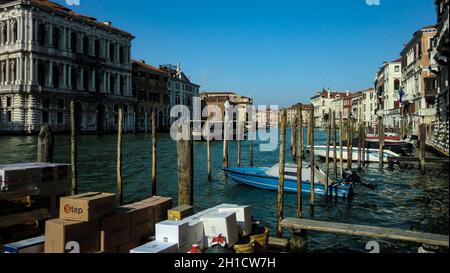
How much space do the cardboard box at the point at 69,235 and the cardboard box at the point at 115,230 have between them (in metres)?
0.10

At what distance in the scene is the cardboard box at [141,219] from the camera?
596 centimetres

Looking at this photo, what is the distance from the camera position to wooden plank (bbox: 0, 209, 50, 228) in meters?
5.94

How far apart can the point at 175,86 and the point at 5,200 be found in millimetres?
64572

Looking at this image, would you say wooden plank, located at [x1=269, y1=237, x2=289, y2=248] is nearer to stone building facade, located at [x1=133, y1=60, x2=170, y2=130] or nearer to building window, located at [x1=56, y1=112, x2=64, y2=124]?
building window, located at [x1=56, y1=112, x2=64, y2=124]

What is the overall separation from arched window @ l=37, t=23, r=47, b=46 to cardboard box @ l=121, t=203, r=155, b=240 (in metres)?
40.9

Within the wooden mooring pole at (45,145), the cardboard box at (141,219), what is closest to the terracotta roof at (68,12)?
the wooden mooring pole at (45,145)

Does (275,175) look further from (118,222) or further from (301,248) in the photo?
(118,222)

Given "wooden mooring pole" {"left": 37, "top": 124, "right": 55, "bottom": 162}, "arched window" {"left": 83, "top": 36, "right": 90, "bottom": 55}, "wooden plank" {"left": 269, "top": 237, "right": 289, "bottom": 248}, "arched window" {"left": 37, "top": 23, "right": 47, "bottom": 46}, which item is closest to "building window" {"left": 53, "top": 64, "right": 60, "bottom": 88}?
"arched window" {"left": 37, "top": 23, "right": 47, "bottom": 46}

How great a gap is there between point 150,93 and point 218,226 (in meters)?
57.6

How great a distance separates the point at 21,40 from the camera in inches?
1538

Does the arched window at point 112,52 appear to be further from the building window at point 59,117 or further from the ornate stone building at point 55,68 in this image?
the building window at point 59,117

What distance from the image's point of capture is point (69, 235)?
495 cm

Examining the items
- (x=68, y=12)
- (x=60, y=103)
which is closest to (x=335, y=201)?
(x=60, y=103)

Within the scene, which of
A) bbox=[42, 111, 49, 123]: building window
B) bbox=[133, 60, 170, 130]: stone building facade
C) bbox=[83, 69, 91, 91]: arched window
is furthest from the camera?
bbox=[133, 60, 170, 130]: stone building facade
